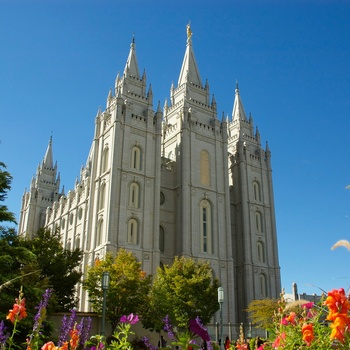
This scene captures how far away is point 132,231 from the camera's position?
130ft

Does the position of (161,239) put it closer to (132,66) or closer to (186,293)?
(186,293)

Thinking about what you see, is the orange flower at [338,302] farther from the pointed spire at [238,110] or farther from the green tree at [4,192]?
the pointed spire at [238,110]

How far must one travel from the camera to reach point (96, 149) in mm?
45031

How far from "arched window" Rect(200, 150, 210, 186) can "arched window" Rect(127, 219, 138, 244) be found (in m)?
9.39

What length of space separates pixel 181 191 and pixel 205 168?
4377mm

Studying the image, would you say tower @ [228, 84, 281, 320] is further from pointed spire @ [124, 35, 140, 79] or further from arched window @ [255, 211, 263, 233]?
pointed spire @ [124, 35, 140, 79]

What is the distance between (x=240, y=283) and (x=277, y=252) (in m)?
6.33

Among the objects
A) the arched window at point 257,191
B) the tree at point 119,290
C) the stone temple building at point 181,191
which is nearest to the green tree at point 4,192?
the tree at point 119,290

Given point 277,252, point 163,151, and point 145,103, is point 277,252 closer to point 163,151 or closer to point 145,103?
point 163,151

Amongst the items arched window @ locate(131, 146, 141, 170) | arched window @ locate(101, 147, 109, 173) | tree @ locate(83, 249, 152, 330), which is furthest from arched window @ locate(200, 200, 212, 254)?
tree @ locate(83, 249, 152, 330)

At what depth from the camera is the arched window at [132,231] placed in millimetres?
39031

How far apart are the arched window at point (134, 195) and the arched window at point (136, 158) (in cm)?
185

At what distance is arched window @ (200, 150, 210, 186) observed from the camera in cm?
4572

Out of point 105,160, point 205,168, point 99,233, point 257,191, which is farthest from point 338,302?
point 257,191
